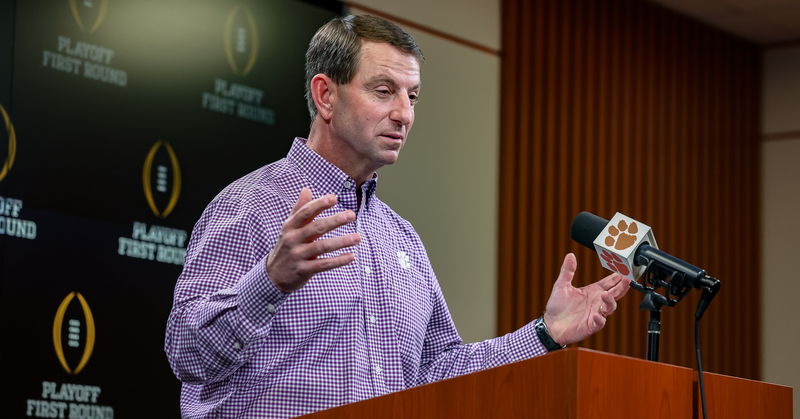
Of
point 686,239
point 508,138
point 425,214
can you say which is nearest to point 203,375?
point 425,214

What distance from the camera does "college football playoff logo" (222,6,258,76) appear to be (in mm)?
4570

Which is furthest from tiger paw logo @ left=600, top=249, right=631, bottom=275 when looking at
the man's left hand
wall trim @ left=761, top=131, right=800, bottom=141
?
wall trim @ left=761, top=131, right=800, bottom=141

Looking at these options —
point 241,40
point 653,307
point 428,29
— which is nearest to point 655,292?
point 653,307

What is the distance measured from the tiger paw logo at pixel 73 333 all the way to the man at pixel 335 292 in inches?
65.4

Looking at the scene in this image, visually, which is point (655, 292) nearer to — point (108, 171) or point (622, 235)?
point (622, 235)

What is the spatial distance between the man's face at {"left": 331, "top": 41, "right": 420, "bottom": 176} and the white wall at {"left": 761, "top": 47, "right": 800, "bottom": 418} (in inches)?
204

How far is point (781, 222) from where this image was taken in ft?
23.7

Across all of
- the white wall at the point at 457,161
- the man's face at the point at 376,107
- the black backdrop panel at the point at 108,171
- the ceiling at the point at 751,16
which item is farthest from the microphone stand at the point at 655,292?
the ceiling at the point at 751,16

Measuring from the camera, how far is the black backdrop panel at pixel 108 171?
152 inches

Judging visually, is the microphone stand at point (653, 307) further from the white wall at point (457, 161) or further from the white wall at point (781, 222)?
the white wall at point (781, 222)

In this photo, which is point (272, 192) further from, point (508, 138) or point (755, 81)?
point (755, 81)

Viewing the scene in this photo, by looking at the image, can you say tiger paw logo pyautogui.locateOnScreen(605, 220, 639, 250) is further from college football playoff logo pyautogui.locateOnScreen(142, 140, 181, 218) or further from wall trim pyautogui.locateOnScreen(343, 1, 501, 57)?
wall trim pyautogui.locateOnScreen(343, 1, 501, 57)

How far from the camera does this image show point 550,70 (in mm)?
6199

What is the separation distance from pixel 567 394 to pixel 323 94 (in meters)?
1.15
